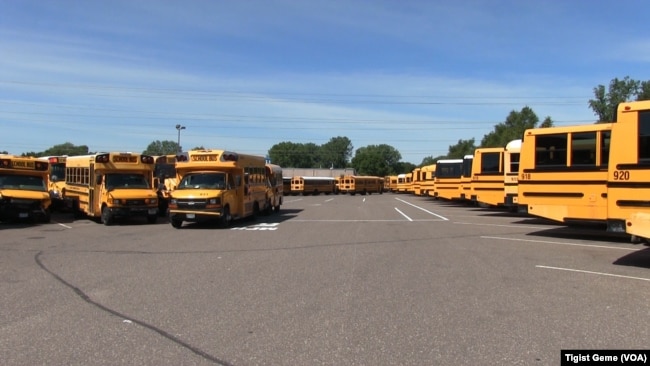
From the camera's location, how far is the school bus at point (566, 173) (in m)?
14.8

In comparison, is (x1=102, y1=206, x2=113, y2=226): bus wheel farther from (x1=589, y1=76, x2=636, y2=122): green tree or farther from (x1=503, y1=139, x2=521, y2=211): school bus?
(x1=589, y1=76, x2=636, y2=122): green tree

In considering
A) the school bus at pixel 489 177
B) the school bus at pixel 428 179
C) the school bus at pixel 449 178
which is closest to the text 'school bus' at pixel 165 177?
the school bus at pixel 489 177

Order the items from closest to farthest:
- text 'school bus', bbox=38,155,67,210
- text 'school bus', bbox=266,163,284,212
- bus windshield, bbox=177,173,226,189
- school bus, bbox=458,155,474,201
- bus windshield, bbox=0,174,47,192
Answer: bus windshield, bbox=177,173,226,189 < bus windshield, bbox=0,174,47,192 < text 'school bus', bbox=38,155,67,210 < text 'school bus', bbox=266,163,284,212 < school bus, bbox=458,155,474,201

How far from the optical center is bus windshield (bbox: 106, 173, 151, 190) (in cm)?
2184

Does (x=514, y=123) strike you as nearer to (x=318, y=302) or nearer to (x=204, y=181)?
(x=204, y=181)

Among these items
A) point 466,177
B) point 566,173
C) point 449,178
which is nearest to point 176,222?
point 566,173

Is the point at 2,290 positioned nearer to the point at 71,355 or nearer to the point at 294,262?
the point at 71,355

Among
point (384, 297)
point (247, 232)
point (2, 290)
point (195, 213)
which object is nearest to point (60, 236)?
point (195, 213)

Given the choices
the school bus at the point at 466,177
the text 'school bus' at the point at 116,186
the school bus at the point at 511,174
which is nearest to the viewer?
the text 'school bus' at the point at 116,186

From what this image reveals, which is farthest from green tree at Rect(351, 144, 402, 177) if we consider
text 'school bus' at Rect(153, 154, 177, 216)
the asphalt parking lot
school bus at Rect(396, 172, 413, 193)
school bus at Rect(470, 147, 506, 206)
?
the asphalt parking lot

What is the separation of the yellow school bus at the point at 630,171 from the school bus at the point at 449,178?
23.6 m

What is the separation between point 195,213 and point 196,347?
550 inches

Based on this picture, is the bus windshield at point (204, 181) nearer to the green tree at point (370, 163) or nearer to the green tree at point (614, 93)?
the green tree at point (614, 93)

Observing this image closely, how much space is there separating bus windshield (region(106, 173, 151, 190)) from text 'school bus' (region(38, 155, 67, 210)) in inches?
216
